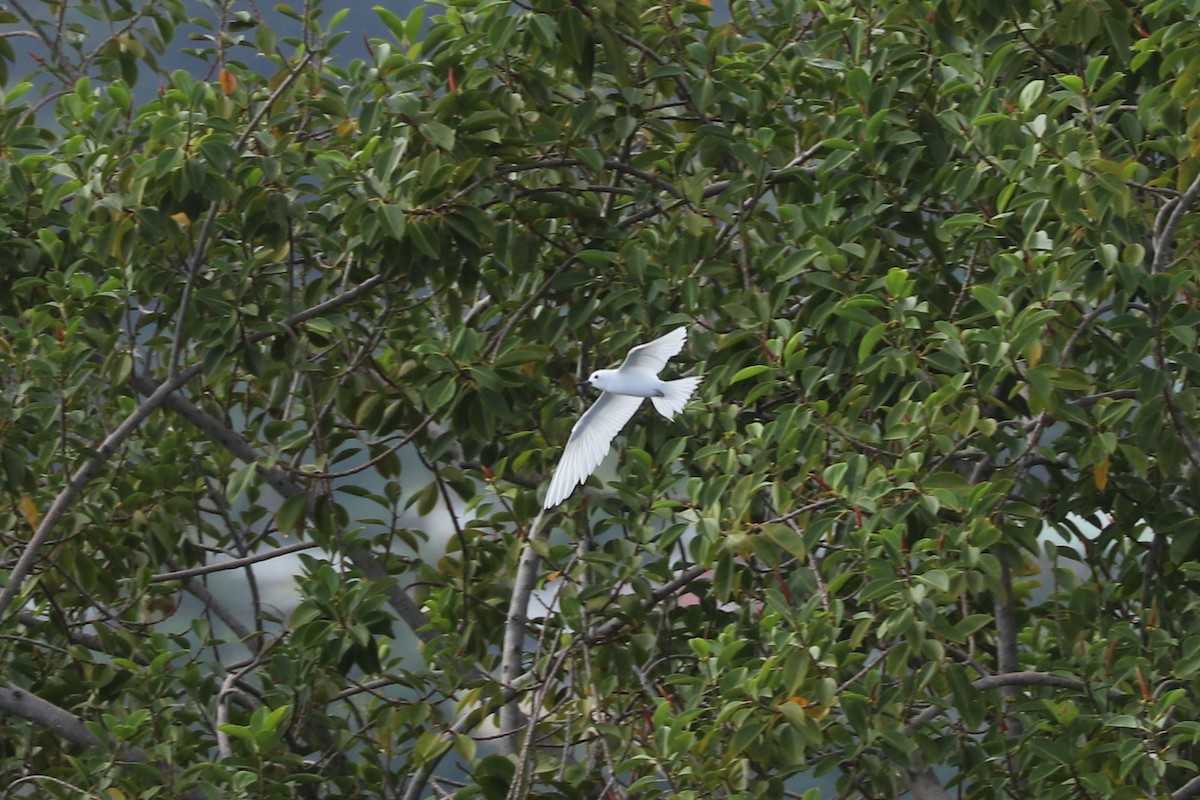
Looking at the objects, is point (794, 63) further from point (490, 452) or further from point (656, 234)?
point (490, 452)

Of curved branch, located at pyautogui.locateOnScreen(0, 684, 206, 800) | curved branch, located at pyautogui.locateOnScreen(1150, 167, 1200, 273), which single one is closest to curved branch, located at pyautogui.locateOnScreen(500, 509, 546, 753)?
curved branch, located at pyautogui.locateOnScreen(0, 684, 206, 800)

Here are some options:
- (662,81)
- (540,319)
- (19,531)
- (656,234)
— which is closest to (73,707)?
(19,531)

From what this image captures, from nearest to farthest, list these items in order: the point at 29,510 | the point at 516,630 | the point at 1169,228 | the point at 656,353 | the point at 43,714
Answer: the point at 1169,228 < the point at 656,353 < the point at 43,714 < the point at 29,510 < the point at 516,630

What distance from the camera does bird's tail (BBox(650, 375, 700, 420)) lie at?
4043 millimetres

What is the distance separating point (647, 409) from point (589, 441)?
28 centimetres

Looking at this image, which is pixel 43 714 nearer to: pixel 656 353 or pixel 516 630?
pixel 516 630

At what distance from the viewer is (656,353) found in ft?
13.3

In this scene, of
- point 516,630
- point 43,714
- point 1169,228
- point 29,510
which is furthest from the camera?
point 516,630

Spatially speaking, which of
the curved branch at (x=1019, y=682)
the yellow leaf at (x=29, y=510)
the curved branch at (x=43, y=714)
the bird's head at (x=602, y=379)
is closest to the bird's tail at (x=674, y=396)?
the bird's head at (x=602, y=379)

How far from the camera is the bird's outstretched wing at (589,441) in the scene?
13.3ft

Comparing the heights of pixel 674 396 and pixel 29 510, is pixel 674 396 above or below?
below

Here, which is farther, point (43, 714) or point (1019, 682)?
point (43, 714)

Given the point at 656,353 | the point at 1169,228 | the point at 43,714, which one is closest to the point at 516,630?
the point at 656,353

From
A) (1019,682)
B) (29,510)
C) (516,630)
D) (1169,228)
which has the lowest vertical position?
(1019,682)
